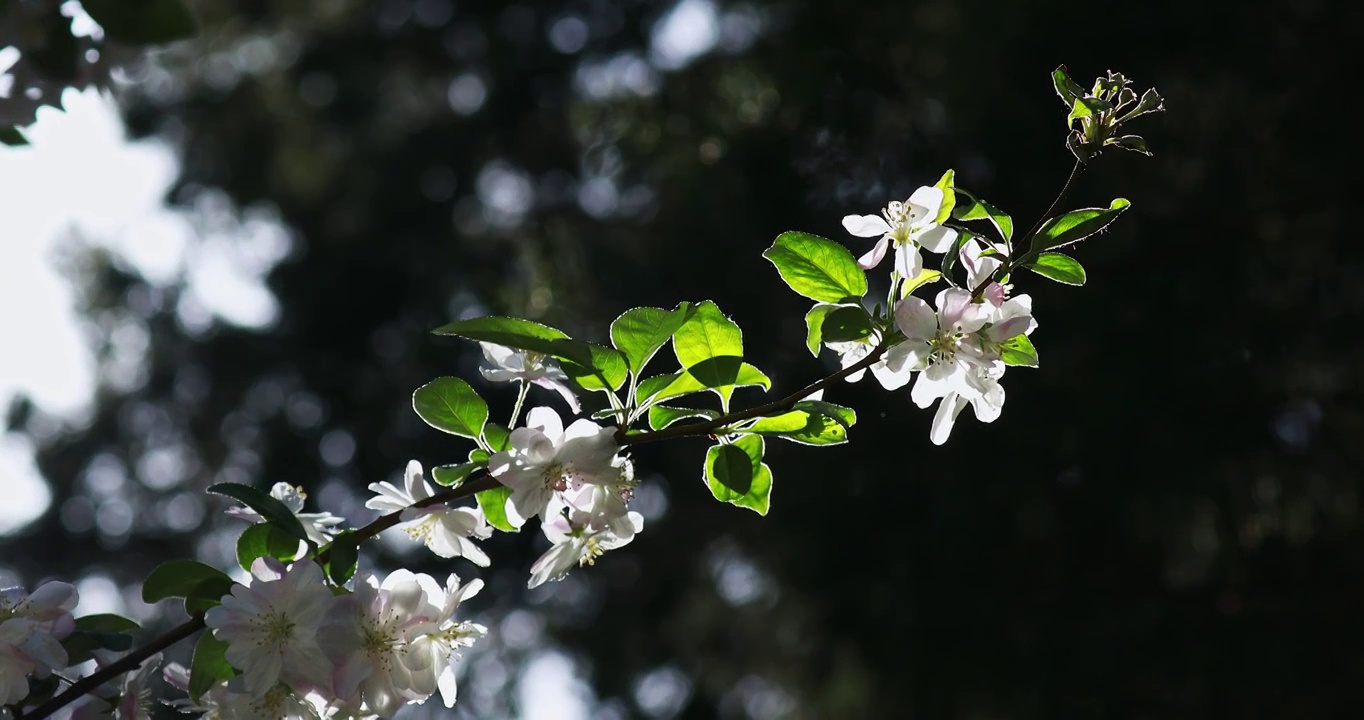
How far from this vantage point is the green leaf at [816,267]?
2.63 feet

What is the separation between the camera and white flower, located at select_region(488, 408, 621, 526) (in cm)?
76

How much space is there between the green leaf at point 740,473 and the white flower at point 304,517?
288 millimetres

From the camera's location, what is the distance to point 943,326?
2.59ft

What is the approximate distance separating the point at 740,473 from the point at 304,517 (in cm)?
35

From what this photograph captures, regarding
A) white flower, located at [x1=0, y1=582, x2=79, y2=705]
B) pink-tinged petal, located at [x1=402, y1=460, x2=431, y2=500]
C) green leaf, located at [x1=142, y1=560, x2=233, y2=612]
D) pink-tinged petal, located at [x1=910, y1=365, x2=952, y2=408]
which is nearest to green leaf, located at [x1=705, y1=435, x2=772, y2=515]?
pink-tinged petal, located at [x1=910, y1=365, x2=952, y2=408]

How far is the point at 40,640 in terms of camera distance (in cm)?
80

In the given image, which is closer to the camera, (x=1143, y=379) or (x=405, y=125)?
(x=1143, y=379)

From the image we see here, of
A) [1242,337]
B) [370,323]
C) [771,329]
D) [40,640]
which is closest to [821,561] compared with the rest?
[771,329]

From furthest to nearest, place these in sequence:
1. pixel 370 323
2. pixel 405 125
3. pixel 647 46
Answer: pixel 405 125 < pixel 370 323 < pixel 647 46

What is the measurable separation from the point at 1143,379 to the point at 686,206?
1411 millimetres

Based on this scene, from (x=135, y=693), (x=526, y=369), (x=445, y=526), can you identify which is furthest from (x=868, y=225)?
(x=135, y=693)

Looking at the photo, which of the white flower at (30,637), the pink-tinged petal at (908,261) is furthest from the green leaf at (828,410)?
the white flower at (30,637)

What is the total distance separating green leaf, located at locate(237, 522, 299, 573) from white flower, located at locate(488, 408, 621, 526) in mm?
162

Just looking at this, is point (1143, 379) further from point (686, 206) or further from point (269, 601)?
point (269, 601)
